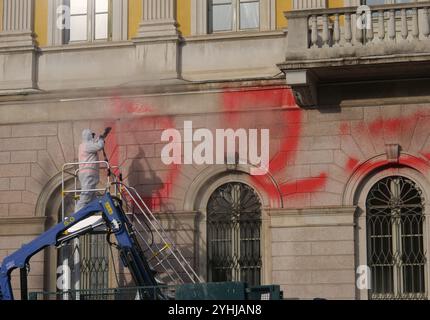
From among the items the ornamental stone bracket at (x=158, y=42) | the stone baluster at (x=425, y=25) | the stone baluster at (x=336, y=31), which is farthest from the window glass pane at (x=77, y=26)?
the stone baluster at (x=425, y=25)

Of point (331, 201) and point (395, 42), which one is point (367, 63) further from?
point (331, 201)

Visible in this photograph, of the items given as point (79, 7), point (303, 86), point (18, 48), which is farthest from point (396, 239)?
point (18, 48)

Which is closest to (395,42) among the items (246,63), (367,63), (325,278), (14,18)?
(367,63)

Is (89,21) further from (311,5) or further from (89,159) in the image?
(311,5)

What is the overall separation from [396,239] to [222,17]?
6092 mm

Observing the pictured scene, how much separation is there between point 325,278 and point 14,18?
9047mm

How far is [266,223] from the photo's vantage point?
23.9 m

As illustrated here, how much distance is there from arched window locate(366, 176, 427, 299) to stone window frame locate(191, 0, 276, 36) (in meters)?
4.13

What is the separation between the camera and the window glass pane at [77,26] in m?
25.8

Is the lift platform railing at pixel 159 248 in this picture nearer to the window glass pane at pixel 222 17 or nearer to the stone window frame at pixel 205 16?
the stone window frame at pixel 205 16

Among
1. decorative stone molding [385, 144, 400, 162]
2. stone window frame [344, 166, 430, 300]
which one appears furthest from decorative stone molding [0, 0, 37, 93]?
decorative stone molding [385, 144, 400, 162]

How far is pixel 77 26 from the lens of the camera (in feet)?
84.6

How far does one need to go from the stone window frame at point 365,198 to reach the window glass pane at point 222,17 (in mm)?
4448

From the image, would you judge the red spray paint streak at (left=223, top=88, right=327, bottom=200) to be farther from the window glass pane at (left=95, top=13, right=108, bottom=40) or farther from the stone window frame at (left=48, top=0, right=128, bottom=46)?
the window glass pane at (left=95, top=13, right=108, bottom=40)
